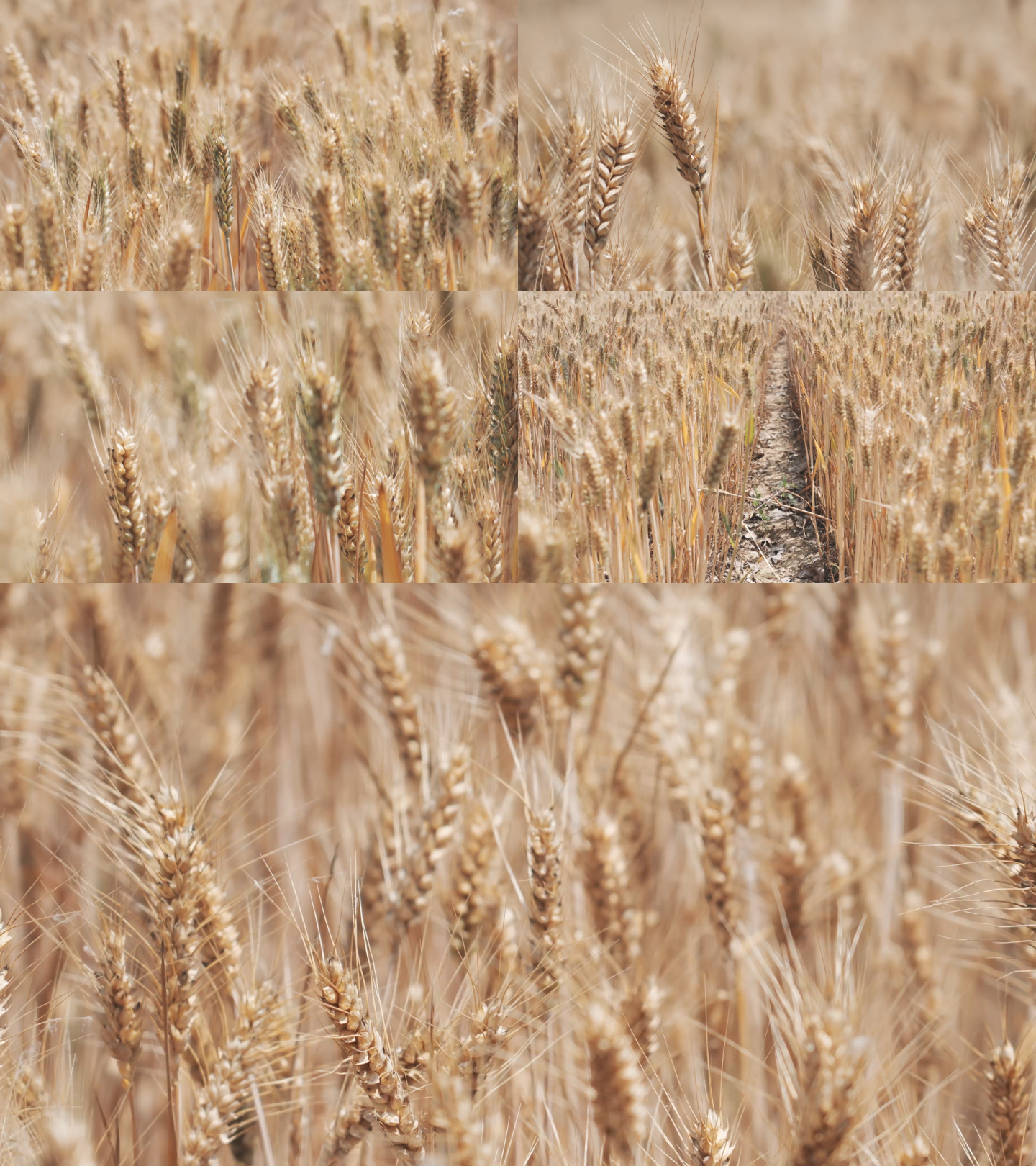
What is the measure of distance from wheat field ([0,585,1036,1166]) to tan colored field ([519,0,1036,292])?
50cm

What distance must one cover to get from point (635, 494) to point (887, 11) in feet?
2.72

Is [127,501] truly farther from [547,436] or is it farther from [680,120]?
[680,120]


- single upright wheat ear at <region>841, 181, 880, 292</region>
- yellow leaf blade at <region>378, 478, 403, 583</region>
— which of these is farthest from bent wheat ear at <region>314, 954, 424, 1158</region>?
single upright wheat ear at <region>841, 181, 880, 292</region>

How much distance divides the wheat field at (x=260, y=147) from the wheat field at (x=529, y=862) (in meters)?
0.51

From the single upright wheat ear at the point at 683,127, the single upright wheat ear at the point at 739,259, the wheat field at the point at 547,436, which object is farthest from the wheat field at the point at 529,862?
the single upright wheat ear at the point at 683,127

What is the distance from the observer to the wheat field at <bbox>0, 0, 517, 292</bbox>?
113 cm

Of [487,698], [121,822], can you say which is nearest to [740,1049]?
[487,698]

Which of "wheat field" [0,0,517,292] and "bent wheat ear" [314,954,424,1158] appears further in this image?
"wheat field" [0,0,517,292]

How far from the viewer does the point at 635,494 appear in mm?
1098

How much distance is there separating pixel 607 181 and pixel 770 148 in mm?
252

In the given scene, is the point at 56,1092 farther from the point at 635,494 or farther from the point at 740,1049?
the point at 635,494

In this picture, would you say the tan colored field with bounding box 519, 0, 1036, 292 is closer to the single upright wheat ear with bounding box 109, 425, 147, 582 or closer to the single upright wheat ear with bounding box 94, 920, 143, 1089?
the single upright wheat ear with bounding box 109, 425, 147, 582

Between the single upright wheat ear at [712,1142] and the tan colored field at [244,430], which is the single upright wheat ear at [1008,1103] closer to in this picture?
the single upright wheat ear at [712,1142]

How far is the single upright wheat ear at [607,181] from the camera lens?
43.6 inches
